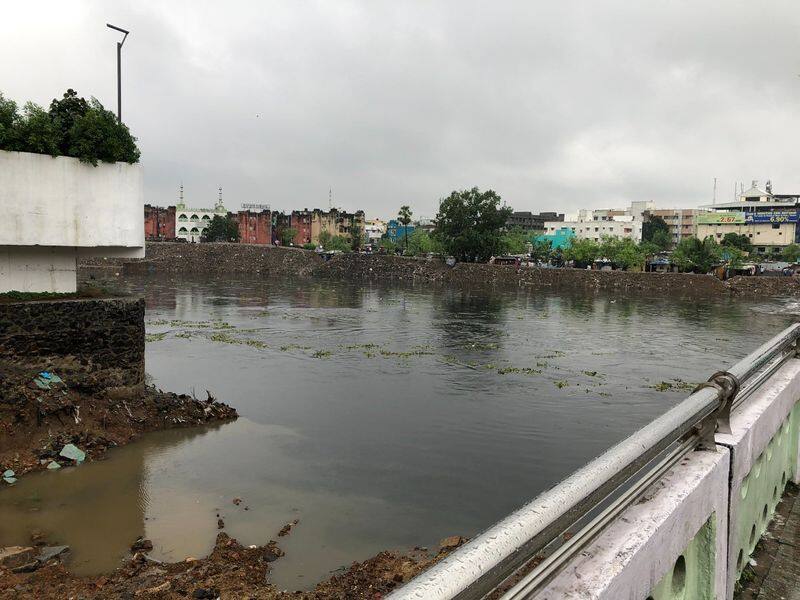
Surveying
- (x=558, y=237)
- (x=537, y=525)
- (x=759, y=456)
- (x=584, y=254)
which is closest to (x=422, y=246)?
(x=584, y=254)

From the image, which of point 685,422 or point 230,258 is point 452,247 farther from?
point 685,422

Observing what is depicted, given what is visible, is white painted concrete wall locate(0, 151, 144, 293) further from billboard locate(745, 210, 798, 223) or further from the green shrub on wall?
billboard locate(745, 210, 798, 223)

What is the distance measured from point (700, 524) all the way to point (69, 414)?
12.8 meters

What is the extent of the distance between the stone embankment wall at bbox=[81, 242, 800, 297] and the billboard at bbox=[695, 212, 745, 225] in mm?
38236

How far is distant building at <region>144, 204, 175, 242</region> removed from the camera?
347ft

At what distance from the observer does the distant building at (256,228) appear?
107 m

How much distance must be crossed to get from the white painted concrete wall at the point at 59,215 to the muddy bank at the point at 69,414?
254cm

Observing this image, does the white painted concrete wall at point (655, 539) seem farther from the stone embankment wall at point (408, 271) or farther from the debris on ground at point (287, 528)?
the stone embankment wall at point (408, 271)

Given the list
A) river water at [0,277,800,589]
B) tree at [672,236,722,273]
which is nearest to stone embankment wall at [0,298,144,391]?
river water at [0,277,800,589]

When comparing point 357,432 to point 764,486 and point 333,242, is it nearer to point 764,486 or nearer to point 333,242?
point 764,486

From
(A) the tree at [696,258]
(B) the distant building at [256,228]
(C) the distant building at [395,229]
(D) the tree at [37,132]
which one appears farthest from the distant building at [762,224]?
(D) the tree at [37,132]

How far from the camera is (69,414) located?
12.7m

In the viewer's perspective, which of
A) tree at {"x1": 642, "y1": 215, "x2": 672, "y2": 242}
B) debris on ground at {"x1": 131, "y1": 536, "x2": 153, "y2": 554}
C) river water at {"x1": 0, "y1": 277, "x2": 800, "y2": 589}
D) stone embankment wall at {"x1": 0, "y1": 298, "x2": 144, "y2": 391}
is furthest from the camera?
tree at {"x1": 642, "y1": 215, "x2": 672, "y2": 242}

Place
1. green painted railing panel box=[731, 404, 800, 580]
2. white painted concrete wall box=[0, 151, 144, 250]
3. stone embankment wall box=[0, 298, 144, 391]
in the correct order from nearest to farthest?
green painted railing panel box=[731, 404, 800, 580] → stone embankment wall box=[0, 298, 144, 391] → white painted concrete wall box=[0, 151, 144, 250]
